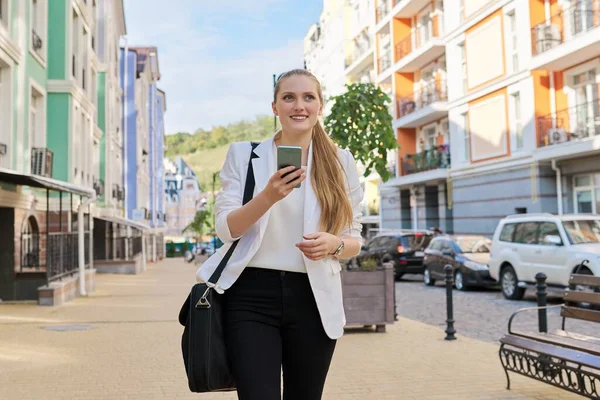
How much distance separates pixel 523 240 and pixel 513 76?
474 inches

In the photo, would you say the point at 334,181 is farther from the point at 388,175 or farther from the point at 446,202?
the point at 446,202

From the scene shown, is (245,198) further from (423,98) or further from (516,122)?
(423,98)

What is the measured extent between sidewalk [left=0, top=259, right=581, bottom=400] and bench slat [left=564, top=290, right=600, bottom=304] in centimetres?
86

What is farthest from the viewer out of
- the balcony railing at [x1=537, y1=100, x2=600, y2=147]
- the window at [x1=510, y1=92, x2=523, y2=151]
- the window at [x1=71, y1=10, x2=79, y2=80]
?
the window at [x1=510, y1=92, x2=523, y2=151]

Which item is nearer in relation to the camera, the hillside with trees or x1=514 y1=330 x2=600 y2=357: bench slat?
x1=514 y1=330 x2=600 y2=357: bench slat

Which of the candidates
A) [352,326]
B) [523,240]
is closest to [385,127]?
[352,326]

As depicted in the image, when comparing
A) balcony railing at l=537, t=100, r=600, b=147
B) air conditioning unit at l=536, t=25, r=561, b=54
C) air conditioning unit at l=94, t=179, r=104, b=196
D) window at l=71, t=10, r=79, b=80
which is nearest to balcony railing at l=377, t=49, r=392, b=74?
air conditioning unit at l=536, t=25, r=561, b=54

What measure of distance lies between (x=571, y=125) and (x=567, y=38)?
288 cm

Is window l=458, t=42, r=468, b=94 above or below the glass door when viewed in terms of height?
above

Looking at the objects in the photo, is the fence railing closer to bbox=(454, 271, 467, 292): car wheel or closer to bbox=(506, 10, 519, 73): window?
bbox=(454, 271, 467, 292): car wheel

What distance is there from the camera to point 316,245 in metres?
2.66

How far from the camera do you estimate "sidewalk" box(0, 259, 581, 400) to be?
20.9 ft

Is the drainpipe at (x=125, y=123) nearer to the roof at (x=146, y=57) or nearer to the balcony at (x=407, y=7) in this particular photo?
the roof at (x=146, y=57)

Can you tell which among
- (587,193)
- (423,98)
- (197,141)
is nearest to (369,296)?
(587,193)
